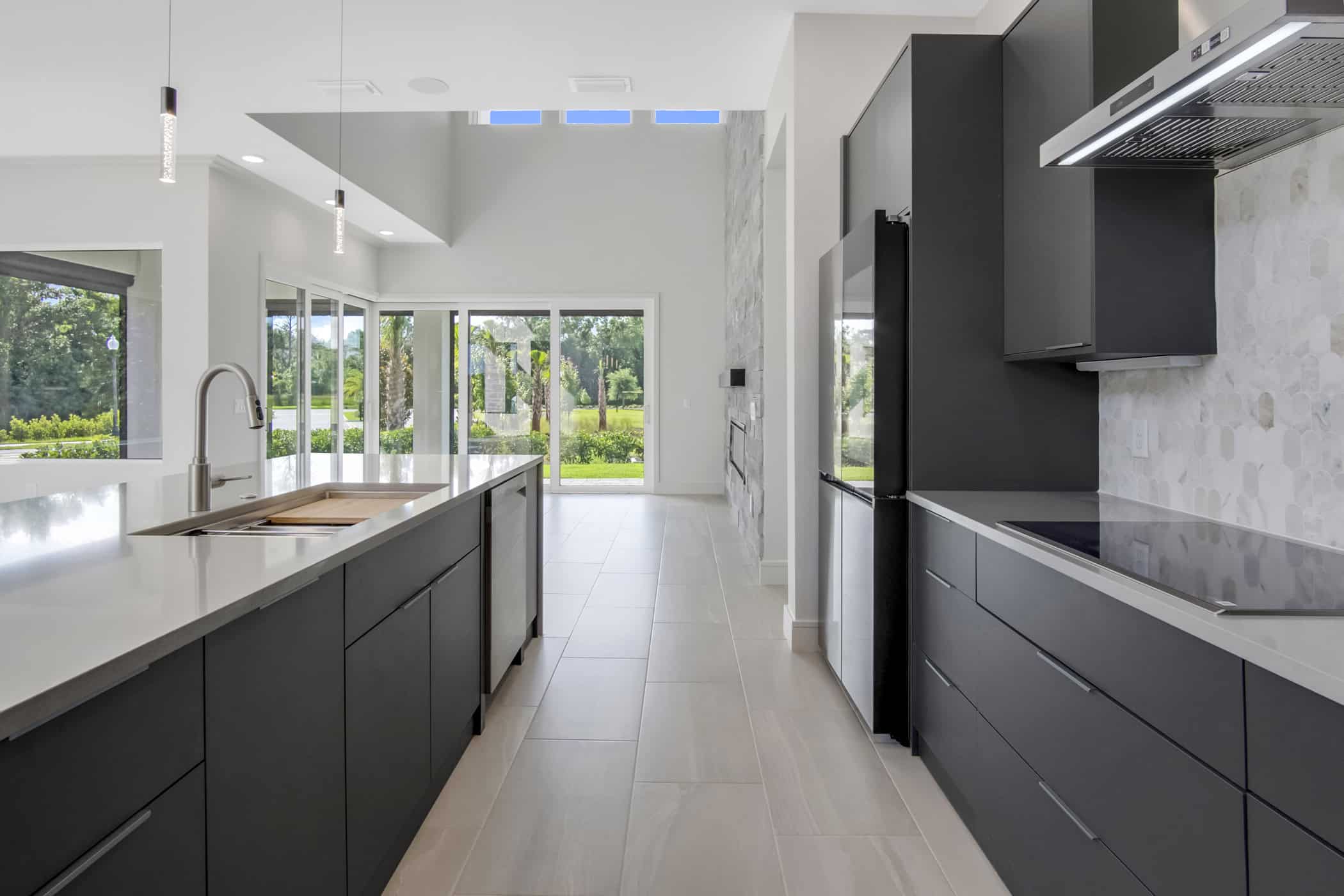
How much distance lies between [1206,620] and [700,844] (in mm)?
1358

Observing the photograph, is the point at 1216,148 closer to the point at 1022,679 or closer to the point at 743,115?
the point at 1022,679

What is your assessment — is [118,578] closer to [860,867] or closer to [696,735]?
[860,867]

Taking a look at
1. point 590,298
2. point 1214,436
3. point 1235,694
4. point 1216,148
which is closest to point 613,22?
point 1216,148

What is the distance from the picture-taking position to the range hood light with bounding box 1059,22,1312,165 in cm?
107

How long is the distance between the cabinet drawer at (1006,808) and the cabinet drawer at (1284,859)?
0.27 m

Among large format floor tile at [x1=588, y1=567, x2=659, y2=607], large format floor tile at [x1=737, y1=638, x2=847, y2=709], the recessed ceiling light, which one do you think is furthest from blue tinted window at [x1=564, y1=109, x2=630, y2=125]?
large format floor tile at [x1=737, y1=638, x2=847, y2=709]

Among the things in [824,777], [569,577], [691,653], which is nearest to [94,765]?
[824,777]

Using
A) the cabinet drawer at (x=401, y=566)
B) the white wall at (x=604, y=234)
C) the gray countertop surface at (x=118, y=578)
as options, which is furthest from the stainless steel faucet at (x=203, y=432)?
the white wall at (x=604, y=234)

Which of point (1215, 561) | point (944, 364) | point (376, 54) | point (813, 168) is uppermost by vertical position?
point (376, 54)

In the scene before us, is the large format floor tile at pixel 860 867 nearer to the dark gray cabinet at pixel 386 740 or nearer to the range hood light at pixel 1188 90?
the dark gray cabinet at pixel 386 740

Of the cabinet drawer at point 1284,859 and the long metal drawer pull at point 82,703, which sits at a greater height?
the long metal drawer pull at point 82,703

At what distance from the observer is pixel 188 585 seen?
1.07m

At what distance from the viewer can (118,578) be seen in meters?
1.11

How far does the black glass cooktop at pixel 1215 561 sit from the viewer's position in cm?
109
